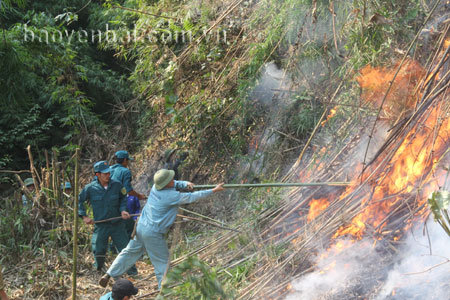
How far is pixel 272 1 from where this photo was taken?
25.5 ft

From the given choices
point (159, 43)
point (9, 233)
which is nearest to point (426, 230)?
point (9, 233)

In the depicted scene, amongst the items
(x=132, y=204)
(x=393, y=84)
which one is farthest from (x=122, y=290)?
(x=393, y=84)

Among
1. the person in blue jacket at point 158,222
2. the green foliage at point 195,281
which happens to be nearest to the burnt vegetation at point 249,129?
the green foliage at point 195,281

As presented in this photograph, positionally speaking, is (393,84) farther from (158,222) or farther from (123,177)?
(123,177)

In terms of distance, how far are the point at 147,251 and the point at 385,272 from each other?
245cm

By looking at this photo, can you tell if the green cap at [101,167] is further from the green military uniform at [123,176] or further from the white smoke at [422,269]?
the white smoke at [422,269]

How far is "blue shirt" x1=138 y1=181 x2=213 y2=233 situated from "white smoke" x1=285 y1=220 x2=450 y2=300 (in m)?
1.35

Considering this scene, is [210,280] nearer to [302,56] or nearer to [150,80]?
[302,56]

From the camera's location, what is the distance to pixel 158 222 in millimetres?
5391

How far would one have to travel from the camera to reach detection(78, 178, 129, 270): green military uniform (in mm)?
6277

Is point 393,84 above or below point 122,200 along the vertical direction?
above

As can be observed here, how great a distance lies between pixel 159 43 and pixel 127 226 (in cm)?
366

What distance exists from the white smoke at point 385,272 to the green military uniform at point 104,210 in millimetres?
2496

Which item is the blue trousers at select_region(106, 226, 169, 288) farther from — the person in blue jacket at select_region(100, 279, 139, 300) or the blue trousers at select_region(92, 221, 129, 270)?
the person in blue jacket at select_region(100, 279, 139, 300)
